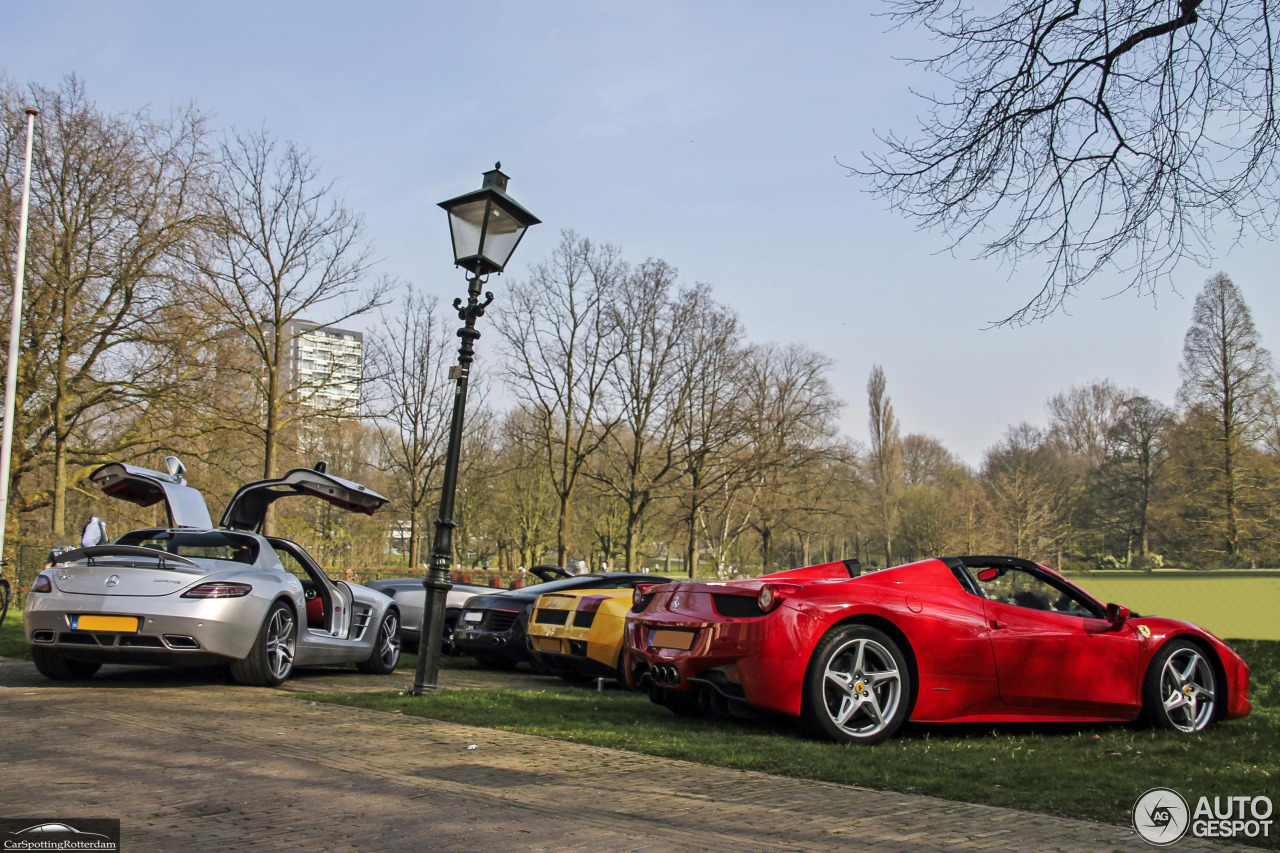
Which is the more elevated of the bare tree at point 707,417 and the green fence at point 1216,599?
the bare tree at point 707,417

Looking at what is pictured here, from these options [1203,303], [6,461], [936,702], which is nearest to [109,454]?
[6,461]

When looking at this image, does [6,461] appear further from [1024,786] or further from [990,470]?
[990,470]

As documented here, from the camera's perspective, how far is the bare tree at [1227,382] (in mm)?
38031

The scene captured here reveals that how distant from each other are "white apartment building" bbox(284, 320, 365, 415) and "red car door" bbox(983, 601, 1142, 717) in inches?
851

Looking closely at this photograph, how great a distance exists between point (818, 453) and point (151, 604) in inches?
1327

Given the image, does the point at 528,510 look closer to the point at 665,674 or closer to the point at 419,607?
the point at 419,607

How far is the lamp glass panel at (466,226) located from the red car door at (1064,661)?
5400 millimetres

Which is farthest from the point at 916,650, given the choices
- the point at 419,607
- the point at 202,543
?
the point at 419,607

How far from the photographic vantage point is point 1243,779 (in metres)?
5.05

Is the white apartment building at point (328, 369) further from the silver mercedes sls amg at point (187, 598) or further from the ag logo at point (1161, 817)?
the ag logo at point (1161, 817)

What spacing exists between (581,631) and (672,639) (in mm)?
2873

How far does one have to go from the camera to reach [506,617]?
1099 centimetres

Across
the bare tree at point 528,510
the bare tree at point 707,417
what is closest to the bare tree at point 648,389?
the bare tree at point 707,417

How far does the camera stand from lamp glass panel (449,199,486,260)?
8.79 m
